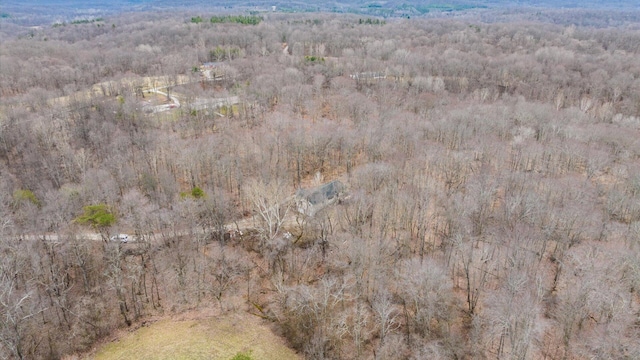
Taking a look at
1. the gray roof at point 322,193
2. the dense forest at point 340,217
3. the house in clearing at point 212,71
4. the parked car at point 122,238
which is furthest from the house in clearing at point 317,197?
the house in clearing at point 212,71

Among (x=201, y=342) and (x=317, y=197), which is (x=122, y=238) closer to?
(x=201, y=342)

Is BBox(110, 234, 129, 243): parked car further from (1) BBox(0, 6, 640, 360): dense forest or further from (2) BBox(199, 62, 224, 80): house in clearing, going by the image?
(2) BBox(199, 62, 224, 80): house in clearing

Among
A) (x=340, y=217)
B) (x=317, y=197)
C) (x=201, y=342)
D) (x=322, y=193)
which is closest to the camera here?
(x=201, y=342)

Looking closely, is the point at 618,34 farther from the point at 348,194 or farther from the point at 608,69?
the point at 348,194

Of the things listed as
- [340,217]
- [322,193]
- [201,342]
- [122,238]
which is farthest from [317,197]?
[122,238]

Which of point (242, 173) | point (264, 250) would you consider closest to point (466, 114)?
point (242, 173)

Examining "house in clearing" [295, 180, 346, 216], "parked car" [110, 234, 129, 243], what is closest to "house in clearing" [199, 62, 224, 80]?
"house in clearing" [295, 180, 346, 216]

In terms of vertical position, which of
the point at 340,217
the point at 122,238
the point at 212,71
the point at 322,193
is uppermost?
the point at 212,71
